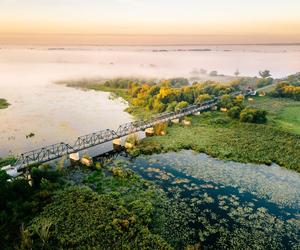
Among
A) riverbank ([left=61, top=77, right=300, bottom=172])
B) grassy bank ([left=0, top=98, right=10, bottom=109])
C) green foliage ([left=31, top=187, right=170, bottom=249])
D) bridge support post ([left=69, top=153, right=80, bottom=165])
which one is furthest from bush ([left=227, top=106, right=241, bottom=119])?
grassy bank ([left=0, top=98, right=10, bottom=109])

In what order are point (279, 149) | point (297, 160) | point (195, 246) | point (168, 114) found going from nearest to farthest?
point (195, 246) → point (297, 160) → point (279, 149) → point (168, 114)

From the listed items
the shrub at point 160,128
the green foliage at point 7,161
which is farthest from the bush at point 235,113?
the green foliage at point 7,161

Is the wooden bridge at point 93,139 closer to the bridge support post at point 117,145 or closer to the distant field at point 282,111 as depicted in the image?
the bridge support post at point 117,145

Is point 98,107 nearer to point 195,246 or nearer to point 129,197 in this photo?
point 129,197

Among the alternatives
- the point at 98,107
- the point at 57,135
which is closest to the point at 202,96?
the point at 98,107

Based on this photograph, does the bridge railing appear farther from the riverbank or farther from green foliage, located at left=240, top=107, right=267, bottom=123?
green foliage, located at left=240, top=107, right=267, bottom=123

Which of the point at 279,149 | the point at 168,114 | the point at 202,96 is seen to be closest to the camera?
the point at 279,149

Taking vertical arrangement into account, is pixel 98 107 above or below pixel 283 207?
below
